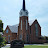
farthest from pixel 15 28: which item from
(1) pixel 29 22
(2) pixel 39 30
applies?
(2) pixel 39 30

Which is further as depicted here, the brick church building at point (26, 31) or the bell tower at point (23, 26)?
the brick church building at point (26, 31)

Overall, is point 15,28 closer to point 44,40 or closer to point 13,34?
point 13,34

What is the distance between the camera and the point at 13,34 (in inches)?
1660

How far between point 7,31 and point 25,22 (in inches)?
324

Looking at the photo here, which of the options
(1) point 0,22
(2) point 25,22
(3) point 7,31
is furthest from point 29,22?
(1) point 0,22

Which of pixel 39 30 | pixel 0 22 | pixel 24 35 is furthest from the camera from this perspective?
pixel 39 30

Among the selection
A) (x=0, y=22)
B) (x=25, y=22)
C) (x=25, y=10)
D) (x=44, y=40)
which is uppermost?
(x=25, y=10)

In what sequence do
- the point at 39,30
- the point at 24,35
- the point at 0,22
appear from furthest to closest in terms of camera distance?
the point at 39,30
the point at 24,35
the point at 0,22

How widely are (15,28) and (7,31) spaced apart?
9.97 feet

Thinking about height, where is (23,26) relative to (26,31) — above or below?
above

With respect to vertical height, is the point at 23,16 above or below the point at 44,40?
above

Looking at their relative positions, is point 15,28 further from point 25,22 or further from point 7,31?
point 25,22

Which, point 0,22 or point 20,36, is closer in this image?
point 0,22

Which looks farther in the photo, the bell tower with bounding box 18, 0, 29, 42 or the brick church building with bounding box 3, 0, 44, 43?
the brick church building with bounding box 3, 0, 44, 43
